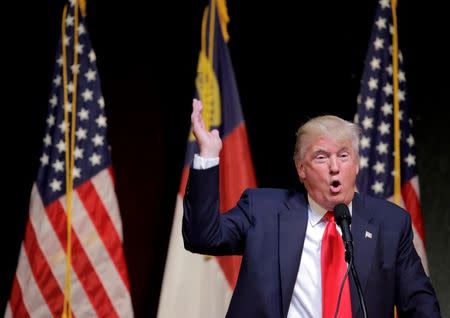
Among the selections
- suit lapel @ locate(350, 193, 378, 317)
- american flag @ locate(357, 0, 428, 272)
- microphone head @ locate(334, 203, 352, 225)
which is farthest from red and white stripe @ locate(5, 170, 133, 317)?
microphone head @ locate(334, 203, 352, 225)

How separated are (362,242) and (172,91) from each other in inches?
93.6

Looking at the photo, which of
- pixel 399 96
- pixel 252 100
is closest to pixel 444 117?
pixel 399 96

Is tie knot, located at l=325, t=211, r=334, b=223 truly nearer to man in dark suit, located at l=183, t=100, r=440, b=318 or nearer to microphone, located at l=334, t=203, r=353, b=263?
man in dark suit, located at l=183, t=100, r=440, b=318

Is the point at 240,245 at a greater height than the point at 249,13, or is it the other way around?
the point at 249,13

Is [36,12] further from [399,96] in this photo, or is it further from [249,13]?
[399,96]

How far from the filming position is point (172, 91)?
425cm

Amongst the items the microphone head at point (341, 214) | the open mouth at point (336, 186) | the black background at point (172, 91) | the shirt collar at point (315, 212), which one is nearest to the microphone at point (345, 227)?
the microphone head at point (341, 214)

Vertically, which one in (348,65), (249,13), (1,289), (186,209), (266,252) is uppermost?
(249,13)

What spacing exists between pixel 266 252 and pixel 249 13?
8.08 feet

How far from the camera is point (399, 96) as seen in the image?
3.69 meters

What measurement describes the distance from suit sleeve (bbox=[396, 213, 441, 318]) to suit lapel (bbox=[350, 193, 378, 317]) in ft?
0.41

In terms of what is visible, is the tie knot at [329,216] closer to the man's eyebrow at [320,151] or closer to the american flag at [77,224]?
the man's eyebrow at [320,151]

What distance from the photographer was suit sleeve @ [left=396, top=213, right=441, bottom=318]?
2051mm

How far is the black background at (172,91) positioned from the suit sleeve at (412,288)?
2005 millimetres
